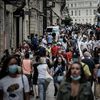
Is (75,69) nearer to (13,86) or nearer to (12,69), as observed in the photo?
(12,69)

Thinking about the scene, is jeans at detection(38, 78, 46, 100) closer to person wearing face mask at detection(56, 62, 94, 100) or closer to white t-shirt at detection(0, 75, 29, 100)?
white t-shirt at detection(0, 75, 29, 100)

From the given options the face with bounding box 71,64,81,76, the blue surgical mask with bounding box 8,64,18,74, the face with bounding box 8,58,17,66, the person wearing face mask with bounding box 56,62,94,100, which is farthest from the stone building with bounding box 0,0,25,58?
the person wearing face mask with bounding box 56,62,94,100

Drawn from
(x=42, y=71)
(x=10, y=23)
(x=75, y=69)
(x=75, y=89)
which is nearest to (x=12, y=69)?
(x=75, y=69)

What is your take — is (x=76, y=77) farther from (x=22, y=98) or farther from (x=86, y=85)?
(x=22, y=98)

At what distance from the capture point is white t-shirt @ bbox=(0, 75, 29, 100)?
761 centimetres

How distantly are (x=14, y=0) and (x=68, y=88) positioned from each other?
62.9 feet

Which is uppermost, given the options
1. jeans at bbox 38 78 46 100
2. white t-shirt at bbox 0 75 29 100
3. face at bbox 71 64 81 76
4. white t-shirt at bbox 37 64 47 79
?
face at bbox 71 64 81 76

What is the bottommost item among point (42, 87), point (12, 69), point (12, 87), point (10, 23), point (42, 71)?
point (42, 87)

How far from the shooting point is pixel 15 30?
108 ft

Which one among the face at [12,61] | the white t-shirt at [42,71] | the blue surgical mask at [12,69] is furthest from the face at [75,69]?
the white t-shirt at [42,71]

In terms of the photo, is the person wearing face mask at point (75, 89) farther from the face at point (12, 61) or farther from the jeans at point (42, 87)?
the jeans at point (42, 87)

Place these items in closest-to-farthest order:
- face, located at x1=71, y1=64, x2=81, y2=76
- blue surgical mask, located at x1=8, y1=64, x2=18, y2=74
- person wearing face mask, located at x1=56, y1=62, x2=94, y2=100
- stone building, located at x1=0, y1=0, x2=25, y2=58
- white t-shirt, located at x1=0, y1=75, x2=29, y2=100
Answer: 1. person wearing face mask, located at x1=56, y1=62, x2=94, y2=100
2. face, located at x1=71, y1=64, x2=81, y2=76
3. blue surgical mask, located at x1=8, y1=64, x2=18, y2=74
4. white t-shirt, located at x1=0, y1=75, x2=29, y2=100
5. stone building, located at x1=0, y1=0, x2=25, y2=58

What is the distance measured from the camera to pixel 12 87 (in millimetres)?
7609

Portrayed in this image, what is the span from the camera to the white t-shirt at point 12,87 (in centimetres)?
761
